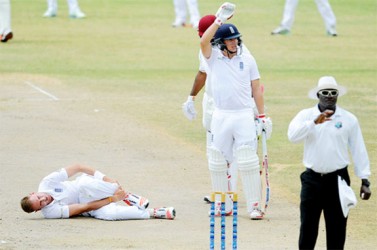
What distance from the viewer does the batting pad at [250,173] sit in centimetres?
1400

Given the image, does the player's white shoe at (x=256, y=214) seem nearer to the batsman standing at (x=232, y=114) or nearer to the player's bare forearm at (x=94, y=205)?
the batsman standing at (x=232, y=114)

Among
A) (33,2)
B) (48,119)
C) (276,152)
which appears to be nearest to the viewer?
(276,152)

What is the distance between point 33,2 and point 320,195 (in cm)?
3633

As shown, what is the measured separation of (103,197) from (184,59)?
54.4ft

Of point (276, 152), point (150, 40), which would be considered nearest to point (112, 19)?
point (150, 40)

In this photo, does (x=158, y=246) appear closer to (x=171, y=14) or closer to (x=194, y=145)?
(x=194, y=145)

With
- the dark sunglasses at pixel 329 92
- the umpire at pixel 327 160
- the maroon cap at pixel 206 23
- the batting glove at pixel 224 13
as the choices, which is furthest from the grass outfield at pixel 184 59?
the batting glove at pixel 224 13

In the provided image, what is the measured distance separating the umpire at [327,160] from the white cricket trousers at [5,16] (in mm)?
21464

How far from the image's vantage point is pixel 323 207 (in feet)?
37.4

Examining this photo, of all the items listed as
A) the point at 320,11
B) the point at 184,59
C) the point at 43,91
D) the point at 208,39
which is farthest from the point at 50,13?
the point at 208,39

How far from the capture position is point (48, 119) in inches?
854

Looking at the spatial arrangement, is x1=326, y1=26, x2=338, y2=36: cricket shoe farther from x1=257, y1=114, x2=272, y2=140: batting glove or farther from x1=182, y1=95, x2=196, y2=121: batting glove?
x1=257, y1=114, x2=272, y2=140: batting glove

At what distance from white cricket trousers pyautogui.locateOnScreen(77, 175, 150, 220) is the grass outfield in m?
2.34

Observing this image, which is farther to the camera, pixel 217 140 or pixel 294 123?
pixel 217 140
